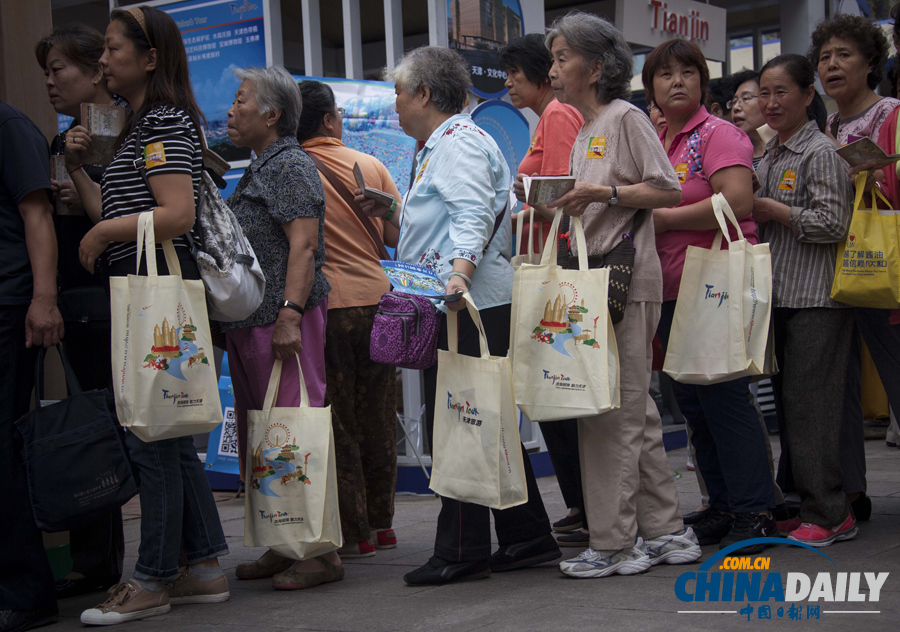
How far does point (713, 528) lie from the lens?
3988mm

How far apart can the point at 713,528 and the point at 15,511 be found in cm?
279

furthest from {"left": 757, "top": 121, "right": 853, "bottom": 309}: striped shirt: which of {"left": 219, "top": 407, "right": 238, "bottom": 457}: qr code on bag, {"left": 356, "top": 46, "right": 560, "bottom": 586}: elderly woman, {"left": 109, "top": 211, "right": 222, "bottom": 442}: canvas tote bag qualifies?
{"left": 219, "top": 407, "right": 238, "bottom": 457}: qr code on bag

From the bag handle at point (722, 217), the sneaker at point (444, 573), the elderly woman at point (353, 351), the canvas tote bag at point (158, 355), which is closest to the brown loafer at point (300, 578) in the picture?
the sneaker at point (444, 573)

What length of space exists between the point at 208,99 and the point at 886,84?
6205mm

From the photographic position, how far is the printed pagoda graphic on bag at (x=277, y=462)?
3.50 m

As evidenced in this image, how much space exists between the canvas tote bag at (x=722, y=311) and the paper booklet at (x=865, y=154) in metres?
0.56

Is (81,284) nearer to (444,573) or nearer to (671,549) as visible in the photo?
(444,573)

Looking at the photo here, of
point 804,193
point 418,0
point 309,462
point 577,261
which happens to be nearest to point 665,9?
point 418,0

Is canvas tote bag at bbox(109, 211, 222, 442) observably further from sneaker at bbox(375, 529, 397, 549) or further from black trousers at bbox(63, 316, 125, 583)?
sneaker at bbox(375, 529, 397, 549)

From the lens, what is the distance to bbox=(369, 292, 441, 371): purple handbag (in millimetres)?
3430

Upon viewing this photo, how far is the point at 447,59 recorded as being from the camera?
3.77 metres

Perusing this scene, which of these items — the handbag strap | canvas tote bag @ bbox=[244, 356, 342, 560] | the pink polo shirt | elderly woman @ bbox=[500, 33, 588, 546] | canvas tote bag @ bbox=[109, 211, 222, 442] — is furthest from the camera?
the handbag strap

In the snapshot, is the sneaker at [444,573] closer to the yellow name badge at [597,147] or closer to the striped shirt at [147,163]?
the striped shirt at [147,163]

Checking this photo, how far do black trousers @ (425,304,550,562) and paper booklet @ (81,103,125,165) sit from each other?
56.6 inches
